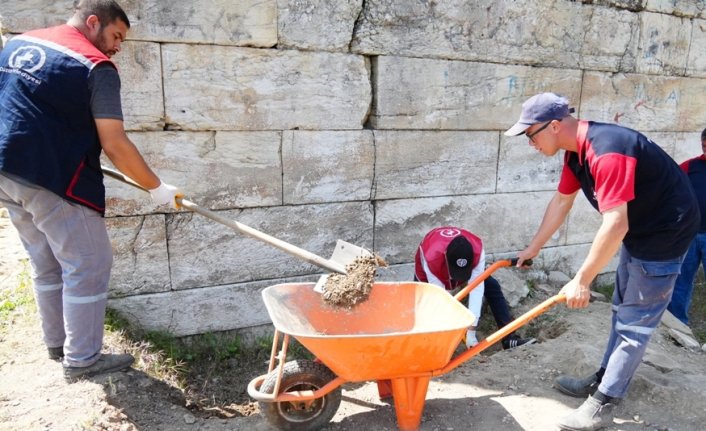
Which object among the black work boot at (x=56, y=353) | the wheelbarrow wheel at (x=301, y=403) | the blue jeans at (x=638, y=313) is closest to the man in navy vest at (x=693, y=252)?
the blue jeans at (x=638, y=313)

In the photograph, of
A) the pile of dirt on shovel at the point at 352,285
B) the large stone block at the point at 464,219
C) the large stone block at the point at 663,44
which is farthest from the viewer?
the large stone block at the point at 663,44

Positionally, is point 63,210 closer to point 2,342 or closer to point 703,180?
point 2,342

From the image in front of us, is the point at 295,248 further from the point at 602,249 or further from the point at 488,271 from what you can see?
the point at 602,249

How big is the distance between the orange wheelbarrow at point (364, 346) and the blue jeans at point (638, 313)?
1.70ft

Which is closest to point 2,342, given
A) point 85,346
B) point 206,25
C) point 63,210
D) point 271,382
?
point 85,346

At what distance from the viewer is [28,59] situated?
266cm

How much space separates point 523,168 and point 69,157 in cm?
387

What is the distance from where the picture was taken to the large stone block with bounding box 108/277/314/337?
3.77 m

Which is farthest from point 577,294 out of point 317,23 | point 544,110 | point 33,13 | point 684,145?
point 684,145

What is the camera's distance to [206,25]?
359cm

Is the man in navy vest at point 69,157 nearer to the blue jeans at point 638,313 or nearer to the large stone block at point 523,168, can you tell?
the blue jeans at point 638,313

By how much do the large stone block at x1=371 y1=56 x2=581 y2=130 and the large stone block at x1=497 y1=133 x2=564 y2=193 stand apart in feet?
0.78

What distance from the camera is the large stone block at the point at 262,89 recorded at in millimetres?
3611

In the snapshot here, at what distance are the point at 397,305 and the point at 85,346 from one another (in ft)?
6.05
